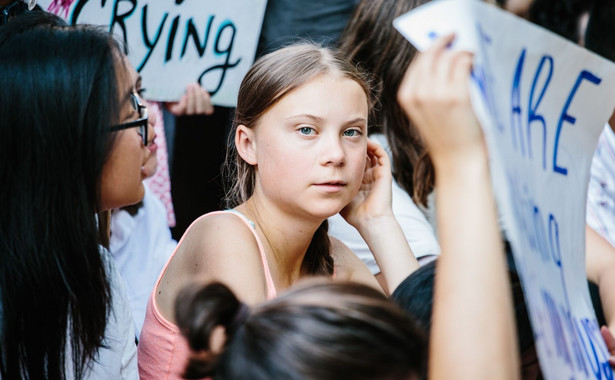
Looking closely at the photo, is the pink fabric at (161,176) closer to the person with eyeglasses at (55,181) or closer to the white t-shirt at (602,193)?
the person with eyeglasses at (55,181)

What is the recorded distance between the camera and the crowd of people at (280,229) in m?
1.00

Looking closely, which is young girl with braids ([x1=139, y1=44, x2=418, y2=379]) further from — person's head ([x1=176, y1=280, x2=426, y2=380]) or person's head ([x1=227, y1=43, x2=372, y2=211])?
person's head ([x1=176, y1=280, x2=426, y2=380])

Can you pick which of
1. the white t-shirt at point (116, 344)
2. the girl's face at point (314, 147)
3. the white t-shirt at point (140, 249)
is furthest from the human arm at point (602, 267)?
the white t-shirt at point (140, 249)

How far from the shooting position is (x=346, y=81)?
1.79 meters

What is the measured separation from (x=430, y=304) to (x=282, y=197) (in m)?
0.50

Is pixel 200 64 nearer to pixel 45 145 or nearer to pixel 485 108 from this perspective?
pixel 45 145

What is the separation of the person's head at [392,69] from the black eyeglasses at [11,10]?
100 cm

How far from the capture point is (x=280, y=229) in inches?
71.3

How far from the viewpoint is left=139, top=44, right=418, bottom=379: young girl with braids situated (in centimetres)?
168

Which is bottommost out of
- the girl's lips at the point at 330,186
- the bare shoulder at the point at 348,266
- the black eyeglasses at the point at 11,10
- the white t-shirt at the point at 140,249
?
the white t-shirt at the point at 140,249

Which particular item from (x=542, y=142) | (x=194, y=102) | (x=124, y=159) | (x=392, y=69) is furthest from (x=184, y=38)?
(x=542, y=142)

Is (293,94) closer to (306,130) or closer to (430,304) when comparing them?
(306,130)

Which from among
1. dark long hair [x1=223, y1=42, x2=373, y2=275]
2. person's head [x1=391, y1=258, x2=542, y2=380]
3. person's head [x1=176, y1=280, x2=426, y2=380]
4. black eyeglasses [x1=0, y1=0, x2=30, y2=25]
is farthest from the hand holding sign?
black eyeglasses [x1=0, y1=0, x2=30, y2=25]

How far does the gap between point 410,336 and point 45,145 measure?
726 mm
